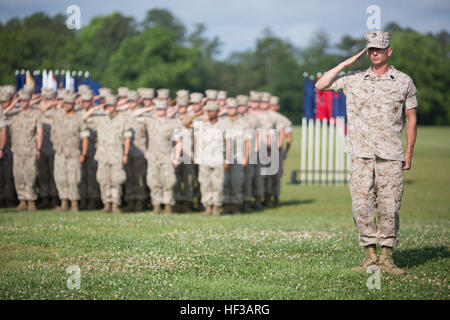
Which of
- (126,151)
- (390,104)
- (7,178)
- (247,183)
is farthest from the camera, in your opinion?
(247,183)

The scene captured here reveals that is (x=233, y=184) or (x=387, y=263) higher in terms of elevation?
(x=233, y=184)

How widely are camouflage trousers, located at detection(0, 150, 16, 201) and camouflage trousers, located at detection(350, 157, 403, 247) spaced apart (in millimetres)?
10911

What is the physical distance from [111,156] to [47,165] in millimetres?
1833

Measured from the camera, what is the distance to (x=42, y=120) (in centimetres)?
1623

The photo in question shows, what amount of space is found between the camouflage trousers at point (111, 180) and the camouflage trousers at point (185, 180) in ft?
5.01

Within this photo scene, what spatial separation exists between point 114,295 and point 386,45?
14.4 feet

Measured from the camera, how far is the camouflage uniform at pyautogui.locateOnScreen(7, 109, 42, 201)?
16.0 meters

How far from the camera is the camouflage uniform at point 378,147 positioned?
8477 millimetres

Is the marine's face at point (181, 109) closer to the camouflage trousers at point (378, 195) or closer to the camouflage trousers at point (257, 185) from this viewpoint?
the camouflage trousers at point (257, 185)

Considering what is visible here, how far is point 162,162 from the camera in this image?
16.2 m

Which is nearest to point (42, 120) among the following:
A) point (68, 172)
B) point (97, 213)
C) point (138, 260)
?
point (68, 172)

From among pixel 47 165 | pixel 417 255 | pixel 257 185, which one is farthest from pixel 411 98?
pixel 47 165

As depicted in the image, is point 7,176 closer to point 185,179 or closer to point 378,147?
point 185,179
